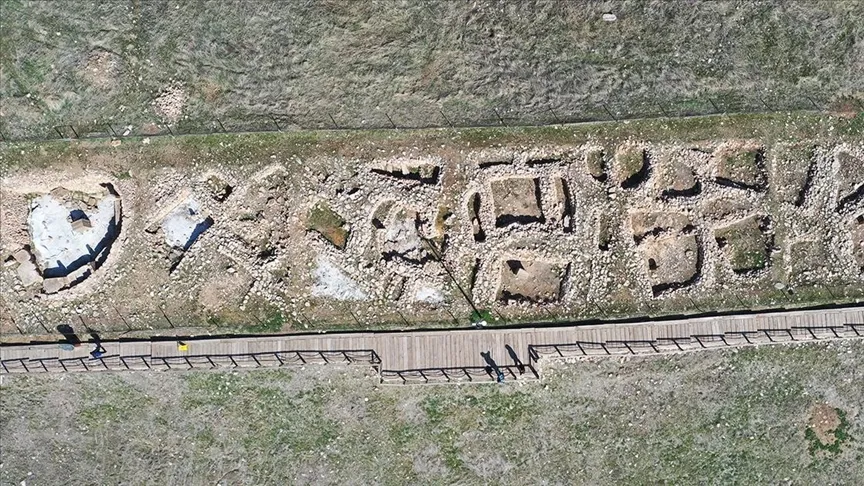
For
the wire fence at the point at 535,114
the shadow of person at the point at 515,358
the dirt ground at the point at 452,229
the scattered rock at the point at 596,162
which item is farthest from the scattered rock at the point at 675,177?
the shadow of person at the point at 515,358

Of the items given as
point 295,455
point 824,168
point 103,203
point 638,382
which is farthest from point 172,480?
point 824,168

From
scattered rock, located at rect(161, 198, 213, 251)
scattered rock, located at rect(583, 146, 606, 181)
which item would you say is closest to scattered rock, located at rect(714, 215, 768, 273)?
scattered rock, located at rect(583, 146, 606, 181)

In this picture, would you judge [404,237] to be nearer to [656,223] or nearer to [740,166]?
[656,223]

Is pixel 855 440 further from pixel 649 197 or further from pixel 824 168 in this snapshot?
pixel 649 197

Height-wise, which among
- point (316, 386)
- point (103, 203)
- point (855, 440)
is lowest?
point (855, 440)

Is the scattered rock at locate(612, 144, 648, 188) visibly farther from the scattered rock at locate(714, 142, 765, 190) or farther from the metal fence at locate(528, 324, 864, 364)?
the metal fence at locate(528, 324, 864, 364)

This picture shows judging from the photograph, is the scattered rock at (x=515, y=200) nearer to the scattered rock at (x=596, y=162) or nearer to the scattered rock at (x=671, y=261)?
the scattered rock at (x=596, y=162)
